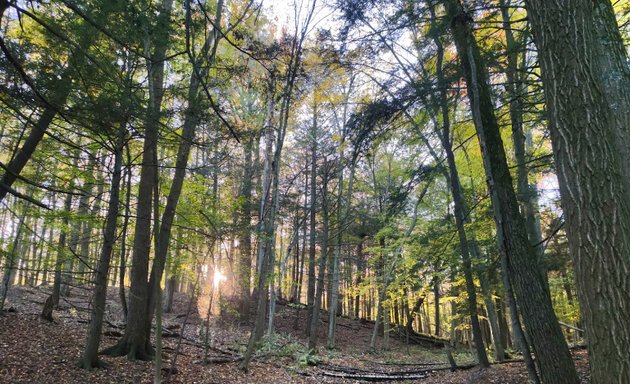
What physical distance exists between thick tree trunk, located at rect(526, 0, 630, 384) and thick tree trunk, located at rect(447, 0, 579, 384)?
142cm

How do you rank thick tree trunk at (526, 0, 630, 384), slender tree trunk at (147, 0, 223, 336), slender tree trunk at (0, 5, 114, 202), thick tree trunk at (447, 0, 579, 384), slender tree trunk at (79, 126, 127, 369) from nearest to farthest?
thick tree trunk at (526, 0, 630, 384) < thick tree trunk at (447, 0, 579, 384) < slender tree trunk at (0, 5, 114, 202) < slender tree trunk at (147, 0, 223, 336) < slender tree trunk at (79, 126, 127, 369)

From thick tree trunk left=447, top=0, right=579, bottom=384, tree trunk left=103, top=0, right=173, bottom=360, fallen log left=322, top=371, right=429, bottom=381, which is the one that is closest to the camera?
thick tree trunk left=447, top=0, right=579, bottom=384

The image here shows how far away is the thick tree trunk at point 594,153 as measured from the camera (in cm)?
206

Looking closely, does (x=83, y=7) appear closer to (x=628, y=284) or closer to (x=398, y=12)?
(x=398, y=12)

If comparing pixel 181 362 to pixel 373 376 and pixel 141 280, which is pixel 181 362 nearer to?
pixel 141 280

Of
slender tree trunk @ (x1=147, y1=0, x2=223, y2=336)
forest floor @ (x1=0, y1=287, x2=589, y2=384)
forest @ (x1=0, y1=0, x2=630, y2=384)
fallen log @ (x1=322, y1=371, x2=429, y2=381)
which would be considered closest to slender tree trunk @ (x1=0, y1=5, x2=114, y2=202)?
forest @ (x1=0, y1=0, x2=630, y2=384)

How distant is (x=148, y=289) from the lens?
24.4 ft

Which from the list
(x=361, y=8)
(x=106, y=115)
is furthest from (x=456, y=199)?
(x=106, y=115)

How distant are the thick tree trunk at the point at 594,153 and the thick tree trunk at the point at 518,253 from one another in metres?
1.42

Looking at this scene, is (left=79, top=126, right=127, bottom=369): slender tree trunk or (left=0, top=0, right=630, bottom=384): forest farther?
(left=79, top=126, right=127, bottom=369): slender tree trunk

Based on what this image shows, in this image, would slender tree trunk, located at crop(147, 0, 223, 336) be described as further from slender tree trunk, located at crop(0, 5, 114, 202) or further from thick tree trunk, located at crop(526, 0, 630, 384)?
thick tree trunk, located at crop(526, 0, 630, 384)

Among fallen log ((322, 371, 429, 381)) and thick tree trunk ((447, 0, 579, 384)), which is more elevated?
thick tree trunk ((447, 0, 579, 384))

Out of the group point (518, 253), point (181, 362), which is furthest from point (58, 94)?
point (181, 362)

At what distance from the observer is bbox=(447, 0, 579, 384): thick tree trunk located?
3.48 metres
